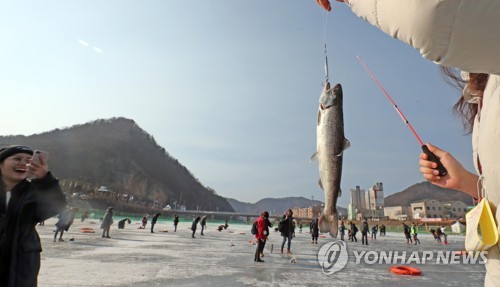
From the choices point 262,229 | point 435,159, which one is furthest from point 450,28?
point 262,229

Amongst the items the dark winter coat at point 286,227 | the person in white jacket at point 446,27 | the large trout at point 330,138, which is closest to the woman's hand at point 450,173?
the person in white jacket at point 446,27

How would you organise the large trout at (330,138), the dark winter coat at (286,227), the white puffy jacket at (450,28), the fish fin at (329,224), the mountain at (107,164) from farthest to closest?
1. the mountain at (107,164)
2. the dark winter coat at (286,227)
3. the fish fin at (329,224)
4. the large trout at (330,138)
5. the white puffy jacket at (450,28)

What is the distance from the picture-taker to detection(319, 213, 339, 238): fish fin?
4.96m

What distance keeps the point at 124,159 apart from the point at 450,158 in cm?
19258

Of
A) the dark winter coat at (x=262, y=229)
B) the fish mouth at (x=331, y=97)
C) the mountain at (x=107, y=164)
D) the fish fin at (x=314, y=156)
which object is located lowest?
the dark winter coat at (x=262, y=229)

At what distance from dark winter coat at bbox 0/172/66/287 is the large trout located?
3.27m

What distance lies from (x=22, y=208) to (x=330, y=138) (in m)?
3.61

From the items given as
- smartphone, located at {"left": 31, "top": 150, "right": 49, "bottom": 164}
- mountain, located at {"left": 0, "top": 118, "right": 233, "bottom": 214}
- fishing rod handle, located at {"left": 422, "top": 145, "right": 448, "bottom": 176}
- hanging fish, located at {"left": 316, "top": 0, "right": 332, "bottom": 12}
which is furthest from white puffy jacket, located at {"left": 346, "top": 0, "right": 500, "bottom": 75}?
mountain, located at {"left": 0, "top": 118, "right": 233, "bottom": 214}

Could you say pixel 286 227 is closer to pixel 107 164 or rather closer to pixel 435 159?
pixel 435 159

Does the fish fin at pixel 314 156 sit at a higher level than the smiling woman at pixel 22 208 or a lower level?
higher

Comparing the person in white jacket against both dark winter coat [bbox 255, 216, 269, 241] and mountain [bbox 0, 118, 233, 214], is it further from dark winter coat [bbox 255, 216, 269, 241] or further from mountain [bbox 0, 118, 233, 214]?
mountain [bbox 0, 118, 233, 214]

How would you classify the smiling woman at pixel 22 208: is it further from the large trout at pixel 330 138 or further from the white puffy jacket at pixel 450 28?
the white puffy jacket at pixel 450 28

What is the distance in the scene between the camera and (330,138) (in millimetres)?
3990

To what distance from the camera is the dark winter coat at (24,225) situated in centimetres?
274
